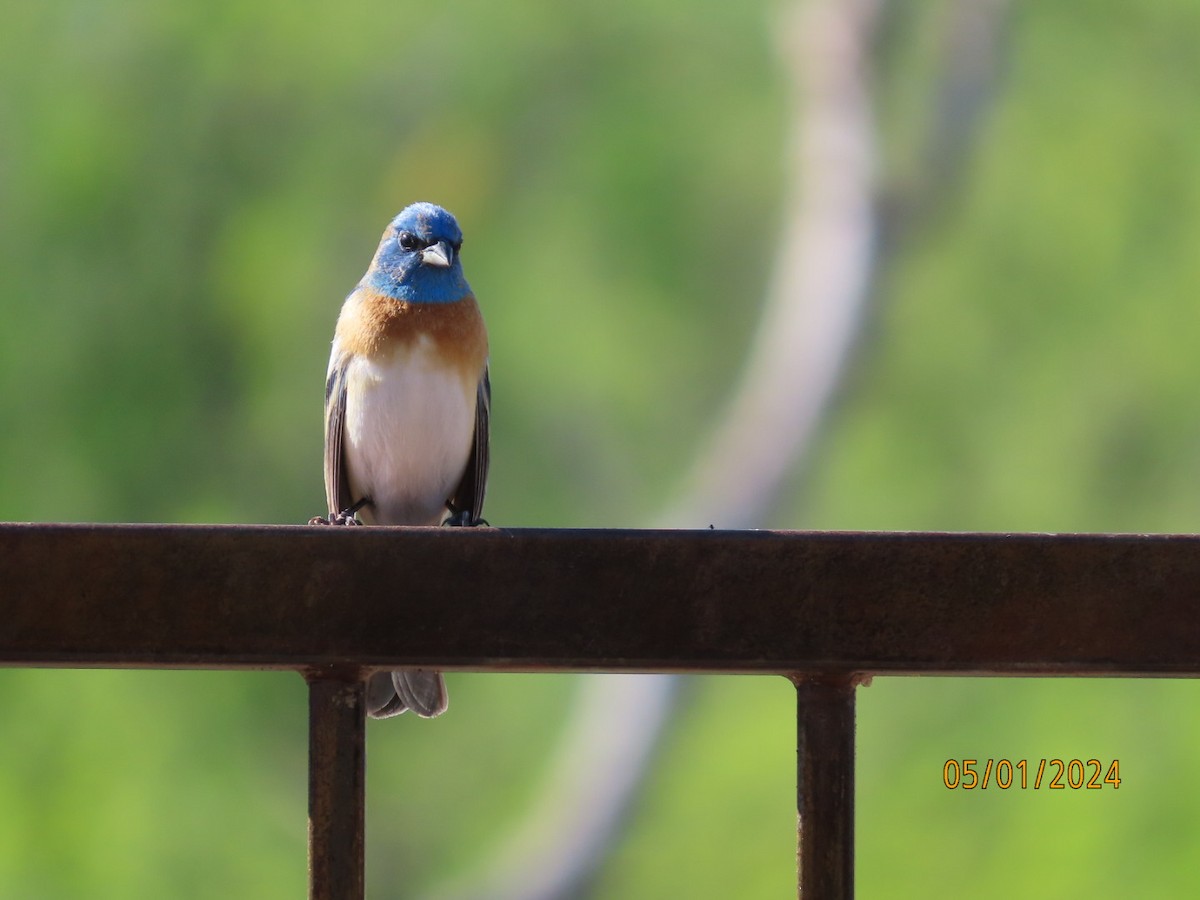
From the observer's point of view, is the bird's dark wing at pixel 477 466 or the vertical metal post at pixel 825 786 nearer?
the vertical metal post at pixel 825 786

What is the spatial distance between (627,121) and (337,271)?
1.14 meters

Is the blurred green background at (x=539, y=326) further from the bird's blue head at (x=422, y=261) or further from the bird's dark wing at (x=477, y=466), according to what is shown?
the bird's blue head at (x=422, y=261)

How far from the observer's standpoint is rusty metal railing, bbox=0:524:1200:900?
758 millimetres

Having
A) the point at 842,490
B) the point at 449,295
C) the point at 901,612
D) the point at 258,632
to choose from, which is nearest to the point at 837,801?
the point at 901,612

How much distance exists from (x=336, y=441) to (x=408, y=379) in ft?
0.69

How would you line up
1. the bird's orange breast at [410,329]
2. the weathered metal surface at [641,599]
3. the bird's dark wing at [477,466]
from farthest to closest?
the bird's dark wing at [477,466] → the bird's orange breast at [410,329] → the weathered metal surface at [641,599]

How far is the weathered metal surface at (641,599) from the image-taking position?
0.76 metres

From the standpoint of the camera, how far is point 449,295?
2203 millimetres

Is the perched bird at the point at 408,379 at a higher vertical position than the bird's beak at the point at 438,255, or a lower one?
lower

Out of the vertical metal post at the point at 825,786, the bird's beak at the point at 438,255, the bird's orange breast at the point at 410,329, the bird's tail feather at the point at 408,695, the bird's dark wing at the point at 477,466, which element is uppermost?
the bird's beak at the point at 438,255
